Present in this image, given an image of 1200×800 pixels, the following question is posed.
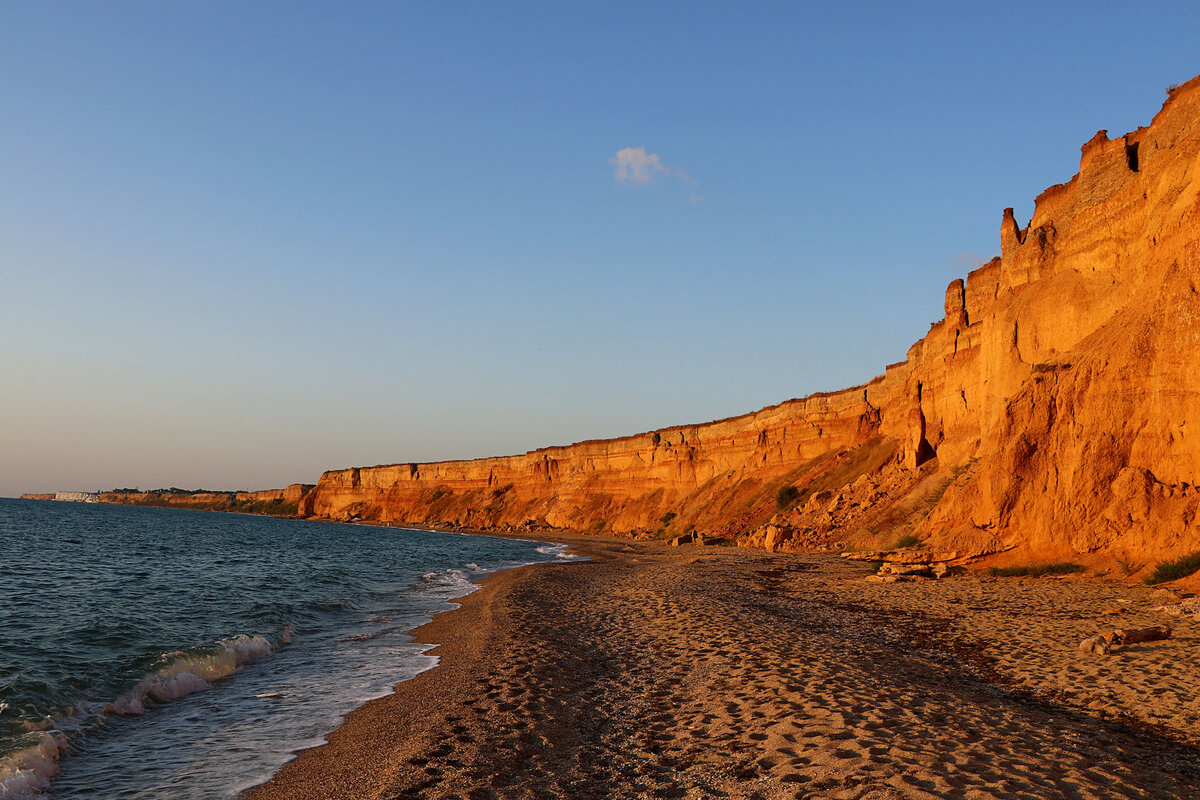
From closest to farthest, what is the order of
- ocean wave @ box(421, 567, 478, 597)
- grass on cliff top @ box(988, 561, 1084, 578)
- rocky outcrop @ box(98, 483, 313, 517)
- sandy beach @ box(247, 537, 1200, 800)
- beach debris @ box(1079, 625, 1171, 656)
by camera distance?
sandy beach @ box(247, 537, 1200, 800)
beach debris @ box(1079, 625, 1171, 656)
grass on cliff top @ box(988, 561, 1084, 578)
ocean wave @ box(421, 567, 478, 597)
rocky outcrop @ box(98, 483, 313, 517)

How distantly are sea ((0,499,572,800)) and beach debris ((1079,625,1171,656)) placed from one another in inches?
433

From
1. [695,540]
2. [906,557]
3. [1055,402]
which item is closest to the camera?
[1055,402]

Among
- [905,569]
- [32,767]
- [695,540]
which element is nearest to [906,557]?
[905,569]

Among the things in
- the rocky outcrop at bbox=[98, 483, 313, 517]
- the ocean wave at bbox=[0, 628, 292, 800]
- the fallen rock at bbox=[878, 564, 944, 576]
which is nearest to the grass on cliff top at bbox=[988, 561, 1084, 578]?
the fallen rock at bbox=[878, 564, 944, 576]

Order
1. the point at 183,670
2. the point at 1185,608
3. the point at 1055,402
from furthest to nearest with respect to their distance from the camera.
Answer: the point at 1055,402 < the point at 1185,608 < the point at 183,670

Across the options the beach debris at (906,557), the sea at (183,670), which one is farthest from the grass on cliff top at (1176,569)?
the sea at (183,670)

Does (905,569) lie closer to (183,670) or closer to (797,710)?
(797,710)

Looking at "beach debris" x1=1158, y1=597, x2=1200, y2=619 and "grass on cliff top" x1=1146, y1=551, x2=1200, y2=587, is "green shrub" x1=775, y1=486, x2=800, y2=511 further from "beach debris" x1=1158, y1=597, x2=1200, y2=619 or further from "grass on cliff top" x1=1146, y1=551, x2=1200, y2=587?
"beach debris" x1=1158, y1=597, x2=1200, y2=619

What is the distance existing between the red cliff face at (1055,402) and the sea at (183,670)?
1702 centimetres

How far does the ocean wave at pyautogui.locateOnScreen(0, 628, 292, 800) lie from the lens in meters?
6.99

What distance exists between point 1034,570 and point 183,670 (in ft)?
65.9

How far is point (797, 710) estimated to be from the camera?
26.1 feet

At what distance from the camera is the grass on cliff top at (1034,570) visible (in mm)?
17163

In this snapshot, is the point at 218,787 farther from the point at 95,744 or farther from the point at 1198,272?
the point at 1198,272
